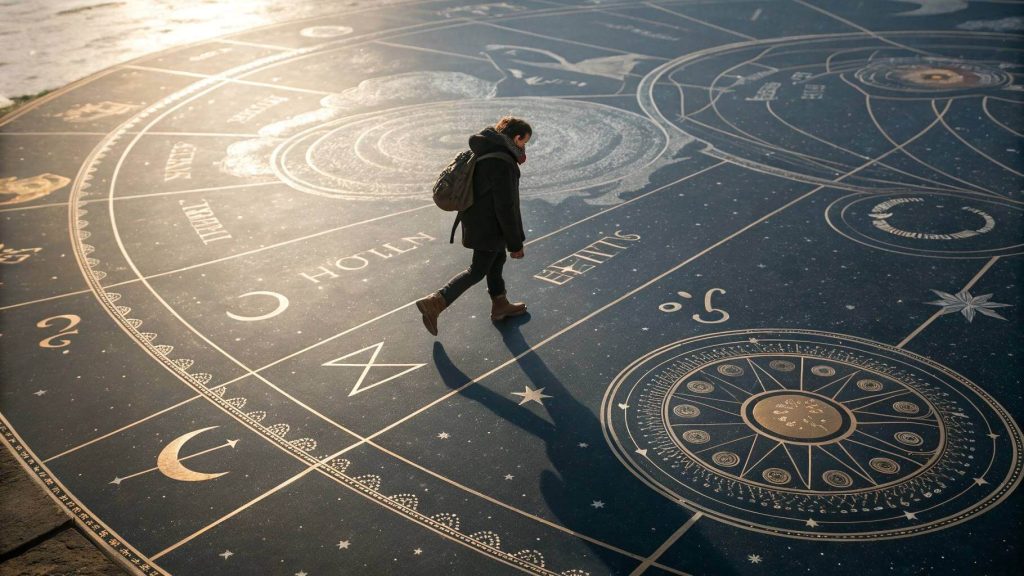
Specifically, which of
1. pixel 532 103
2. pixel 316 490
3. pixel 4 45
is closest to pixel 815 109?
pixel 532 103

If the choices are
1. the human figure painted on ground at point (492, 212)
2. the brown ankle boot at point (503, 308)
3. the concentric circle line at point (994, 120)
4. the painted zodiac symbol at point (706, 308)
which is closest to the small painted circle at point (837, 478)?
the painted zodiac symbol at point (706, 308)

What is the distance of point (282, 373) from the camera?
6.96m

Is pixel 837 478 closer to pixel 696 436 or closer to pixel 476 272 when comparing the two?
pixel 696 436

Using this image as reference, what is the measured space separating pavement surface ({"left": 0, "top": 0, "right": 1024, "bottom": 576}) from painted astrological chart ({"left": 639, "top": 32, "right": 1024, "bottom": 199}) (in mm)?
73

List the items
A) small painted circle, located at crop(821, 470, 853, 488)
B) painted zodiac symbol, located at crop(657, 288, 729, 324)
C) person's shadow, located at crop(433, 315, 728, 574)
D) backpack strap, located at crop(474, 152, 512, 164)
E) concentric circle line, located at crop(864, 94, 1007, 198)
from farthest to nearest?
1. concentric circle line, located at crop(864, 94, 1007, 198)
2. painted zodiac symbol, located at crop(657, 288, 729, 324)
3. backpack strap, located at crop(474, 152, 512, 164)
4. small painted circle, located at crop(821, 470, 853, 488)
5. person's shadow, located at crop(433, 315, 728, 574)

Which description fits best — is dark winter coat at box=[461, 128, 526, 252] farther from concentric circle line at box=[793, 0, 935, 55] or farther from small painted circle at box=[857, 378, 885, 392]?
concentric circle line at box=[793, 0, 935, 55]

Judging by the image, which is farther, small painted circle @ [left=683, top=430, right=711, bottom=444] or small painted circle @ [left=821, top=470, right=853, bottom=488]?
small painted circle @ [left=683, top=430, right=711, bottom=444]

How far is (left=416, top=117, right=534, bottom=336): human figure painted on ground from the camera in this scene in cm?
676

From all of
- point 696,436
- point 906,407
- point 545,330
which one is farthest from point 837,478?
point 545,330

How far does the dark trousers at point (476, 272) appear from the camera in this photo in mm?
7125

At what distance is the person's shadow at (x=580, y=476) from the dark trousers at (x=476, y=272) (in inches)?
24.1

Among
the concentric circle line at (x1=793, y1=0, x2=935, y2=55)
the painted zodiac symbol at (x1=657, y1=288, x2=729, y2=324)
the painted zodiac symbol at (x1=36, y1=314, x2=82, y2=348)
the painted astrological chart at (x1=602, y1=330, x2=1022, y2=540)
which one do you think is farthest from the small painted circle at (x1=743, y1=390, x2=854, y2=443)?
the concentric circle line at (x1=793, y1=0, x2=935, y2=55)

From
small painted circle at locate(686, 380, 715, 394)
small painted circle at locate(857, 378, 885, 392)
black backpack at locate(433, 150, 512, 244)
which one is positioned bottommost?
small painted circle at locate(857, 378, 885, 392)

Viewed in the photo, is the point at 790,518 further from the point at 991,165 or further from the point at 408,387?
the point at 991,165
